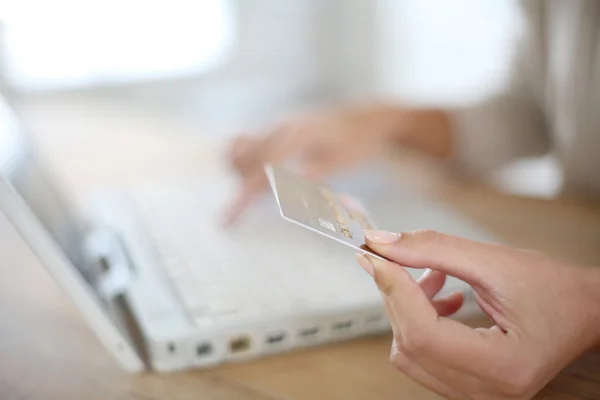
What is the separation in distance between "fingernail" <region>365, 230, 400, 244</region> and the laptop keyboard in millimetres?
A: 138

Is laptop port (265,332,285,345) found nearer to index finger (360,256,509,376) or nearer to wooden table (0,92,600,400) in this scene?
wooden table (0,92,600,400)

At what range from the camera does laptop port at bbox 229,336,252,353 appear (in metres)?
0.51

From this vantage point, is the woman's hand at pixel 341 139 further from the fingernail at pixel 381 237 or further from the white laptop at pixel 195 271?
the fingernail at pixel 381 237

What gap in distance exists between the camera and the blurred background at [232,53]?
2.46m

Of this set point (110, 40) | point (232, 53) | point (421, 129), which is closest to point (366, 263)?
point (421, 129)

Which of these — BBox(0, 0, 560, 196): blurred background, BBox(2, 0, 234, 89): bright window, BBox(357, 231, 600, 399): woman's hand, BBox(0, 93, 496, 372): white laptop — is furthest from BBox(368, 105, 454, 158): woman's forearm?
BBox(2, 0, 234, 89): bright window

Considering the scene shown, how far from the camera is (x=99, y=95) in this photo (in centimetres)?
276

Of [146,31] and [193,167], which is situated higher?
[193,167]

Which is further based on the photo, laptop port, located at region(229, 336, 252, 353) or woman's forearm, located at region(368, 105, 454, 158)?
woman's forearm, located at region(368, 105, 454, 158)

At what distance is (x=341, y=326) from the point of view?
536 millimetres

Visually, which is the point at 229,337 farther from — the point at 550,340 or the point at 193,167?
the point at 193,167

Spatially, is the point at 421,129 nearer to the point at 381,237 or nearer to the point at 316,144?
the point at 316,144

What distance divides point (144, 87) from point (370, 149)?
7.13ft

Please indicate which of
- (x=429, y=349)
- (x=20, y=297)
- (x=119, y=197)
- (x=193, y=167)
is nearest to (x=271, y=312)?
(x=429, y=349)
